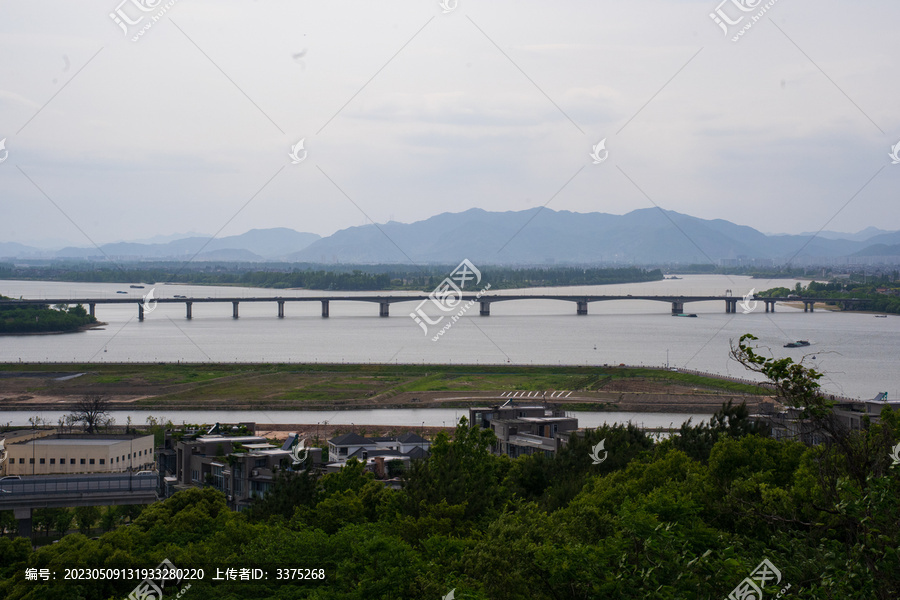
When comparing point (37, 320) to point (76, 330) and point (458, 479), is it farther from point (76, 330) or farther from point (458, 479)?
point (458, 479)

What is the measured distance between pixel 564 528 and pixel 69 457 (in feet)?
23.2

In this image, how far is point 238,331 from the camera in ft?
108

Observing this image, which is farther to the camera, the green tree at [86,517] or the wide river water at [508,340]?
the wide river water at [508,340]

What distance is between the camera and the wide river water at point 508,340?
2372cm

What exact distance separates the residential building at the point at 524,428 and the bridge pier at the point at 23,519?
15.0ft

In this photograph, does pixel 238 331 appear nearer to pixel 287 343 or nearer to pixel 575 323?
pixel 287 343

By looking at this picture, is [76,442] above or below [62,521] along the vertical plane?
above

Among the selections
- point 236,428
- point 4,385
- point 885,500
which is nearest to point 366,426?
point 236,428

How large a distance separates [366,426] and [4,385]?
9818 mm

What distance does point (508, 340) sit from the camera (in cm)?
2923

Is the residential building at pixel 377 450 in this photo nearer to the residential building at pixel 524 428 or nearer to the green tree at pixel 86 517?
the residential building at pixel 524 428

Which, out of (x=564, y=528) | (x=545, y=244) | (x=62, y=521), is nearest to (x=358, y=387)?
(x=62, y=521)

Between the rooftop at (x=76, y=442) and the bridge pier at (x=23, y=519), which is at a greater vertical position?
the rooftop at (x=76, y=442)

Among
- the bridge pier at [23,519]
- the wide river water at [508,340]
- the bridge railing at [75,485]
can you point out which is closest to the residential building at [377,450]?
the bridge railing at [75,485]
